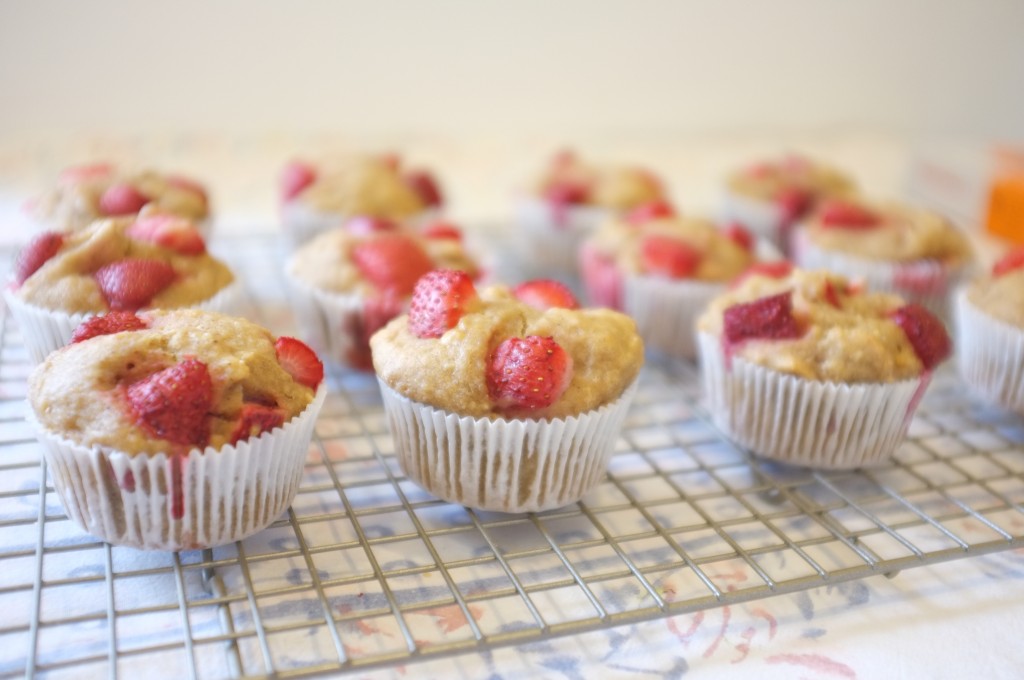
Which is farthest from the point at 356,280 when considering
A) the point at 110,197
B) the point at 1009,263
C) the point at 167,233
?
the point at 1009,263

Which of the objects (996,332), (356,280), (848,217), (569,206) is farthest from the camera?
(569,206)

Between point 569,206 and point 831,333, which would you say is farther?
point 569,206

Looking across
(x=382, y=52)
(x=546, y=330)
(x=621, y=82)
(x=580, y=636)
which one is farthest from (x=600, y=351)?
(x=621, y=82)

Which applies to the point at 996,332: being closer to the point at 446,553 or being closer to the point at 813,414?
the point at 813,414

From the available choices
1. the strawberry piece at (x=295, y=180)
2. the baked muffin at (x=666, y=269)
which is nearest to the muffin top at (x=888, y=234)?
the baked muffin at (x=666, y=269)

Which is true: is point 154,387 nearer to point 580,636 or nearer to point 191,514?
point 191,514

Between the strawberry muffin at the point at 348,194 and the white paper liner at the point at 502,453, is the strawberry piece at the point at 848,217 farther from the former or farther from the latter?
the white paper liner at the point at 502,453
